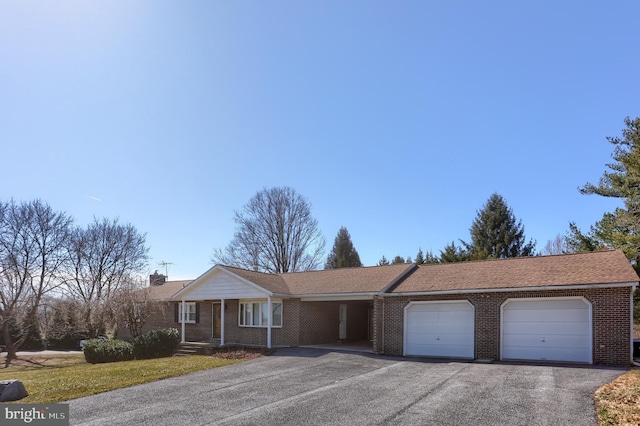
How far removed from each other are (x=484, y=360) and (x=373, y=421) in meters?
8.96

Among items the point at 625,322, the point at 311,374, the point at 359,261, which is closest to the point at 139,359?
the point at 311,374

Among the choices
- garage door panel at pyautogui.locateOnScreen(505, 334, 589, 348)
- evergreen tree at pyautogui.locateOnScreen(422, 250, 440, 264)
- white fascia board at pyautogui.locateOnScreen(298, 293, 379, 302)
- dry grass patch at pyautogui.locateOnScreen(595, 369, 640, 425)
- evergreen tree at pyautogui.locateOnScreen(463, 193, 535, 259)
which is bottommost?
garage door panel at pyautogui.locateOnScreen(505, 334, 589, 348)

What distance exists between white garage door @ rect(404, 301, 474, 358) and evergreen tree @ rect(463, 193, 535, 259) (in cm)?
2448

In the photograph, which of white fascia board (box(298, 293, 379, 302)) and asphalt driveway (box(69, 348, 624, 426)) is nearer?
asphalt driveway (box(69, 348, 624, 426))

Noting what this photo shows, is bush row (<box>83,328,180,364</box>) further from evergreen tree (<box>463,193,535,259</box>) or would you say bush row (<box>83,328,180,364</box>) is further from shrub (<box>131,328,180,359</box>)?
evergreen tree (<box>463,193,535,259</box>)

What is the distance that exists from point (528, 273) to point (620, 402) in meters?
8.27

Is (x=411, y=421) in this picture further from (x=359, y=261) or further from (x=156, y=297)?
(x=359, y=261)

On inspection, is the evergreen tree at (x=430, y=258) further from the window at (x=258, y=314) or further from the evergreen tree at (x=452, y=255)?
the window at (x=258, y=314)

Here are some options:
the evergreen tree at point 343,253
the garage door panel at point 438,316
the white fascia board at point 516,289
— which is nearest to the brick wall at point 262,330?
the white fascia board at point 516,289

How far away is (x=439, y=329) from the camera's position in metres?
17.1

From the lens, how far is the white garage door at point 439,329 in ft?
54.0

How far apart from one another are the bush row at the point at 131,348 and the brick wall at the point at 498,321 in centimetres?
954

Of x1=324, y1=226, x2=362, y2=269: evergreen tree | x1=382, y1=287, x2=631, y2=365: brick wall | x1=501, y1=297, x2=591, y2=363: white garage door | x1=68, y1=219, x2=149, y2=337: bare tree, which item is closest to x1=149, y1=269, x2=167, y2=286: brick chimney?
x1=68, y1=219, x2=149, y2=337: bare tree
